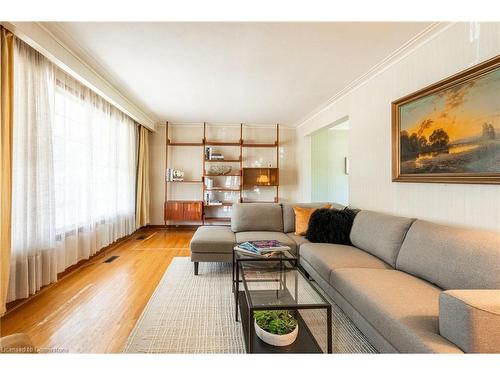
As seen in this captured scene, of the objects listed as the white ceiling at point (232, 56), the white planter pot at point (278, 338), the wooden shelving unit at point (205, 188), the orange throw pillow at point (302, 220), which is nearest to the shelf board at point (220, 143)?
the wooden shelving unit at point (205, 188)

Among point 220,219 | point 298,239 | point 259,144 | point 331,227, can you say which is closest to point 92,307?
point 298,239

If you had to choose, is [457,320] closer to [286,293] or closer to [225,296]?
[286,293]

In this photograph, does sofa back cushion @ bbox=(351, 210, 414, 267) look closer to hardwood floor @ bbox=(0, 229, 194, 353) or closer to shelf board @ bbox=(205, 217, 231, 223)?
hardwood floor @ bbox=(0, 229, 194, 353)

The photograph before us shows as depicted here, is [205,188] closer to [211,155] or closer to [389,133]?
[211,155]

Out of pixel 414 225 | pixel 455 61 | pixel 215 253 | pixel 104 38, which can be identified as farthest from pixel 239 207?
pixel 455 61

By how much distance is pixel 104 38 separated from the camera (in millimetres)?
2240

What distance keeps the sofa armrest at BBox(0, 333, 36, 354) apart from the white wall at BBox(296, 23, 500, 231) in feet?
8.28

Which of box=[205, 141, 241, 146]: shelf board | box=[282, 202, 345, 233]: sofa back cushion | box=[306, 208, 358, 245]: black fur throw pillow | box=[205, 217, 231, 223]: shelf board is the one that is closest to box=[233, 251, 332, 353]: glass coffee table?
box=[306, 208, 358, 245]: black fur throw pillow

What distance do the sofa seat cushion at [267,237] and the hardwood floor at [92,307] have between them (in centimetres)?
104

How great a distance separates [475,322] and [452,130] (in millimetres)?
1551

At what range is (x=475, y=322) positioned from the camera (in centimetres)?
96

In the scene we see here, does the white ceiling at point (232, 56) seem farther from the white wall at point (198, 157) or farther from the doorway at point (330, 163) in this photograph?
the doorway at point (330, 163)

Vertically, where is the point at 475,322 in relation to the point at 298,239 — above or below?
above

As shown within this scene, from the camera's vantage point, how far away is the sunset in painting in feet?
5.41
